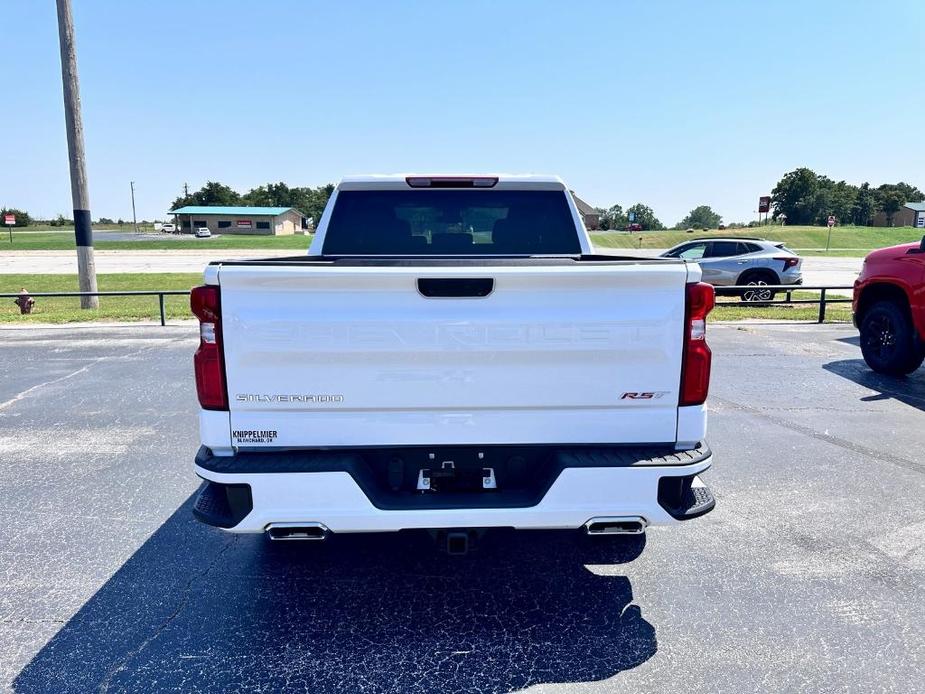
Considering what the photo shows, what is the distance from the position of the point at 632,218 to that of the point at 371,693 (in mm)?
147021

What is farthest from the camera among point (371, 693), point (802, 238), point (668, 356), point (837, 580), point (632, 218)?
point (632, 218)

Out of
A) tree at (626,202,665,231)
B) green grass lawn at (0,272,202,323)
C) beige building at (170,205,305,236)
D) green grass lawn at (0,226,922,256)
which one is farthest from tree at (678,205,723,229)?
green grass lawn at (0,272,202,323)

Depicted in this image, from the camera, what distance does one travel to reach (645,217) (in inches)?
5758

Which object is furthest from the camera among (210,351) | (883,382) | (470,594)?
(883,382)

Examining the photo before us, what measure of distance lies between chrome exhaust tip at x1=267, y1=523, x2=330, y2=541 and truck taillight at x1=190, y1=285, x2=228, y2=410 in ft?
1.85

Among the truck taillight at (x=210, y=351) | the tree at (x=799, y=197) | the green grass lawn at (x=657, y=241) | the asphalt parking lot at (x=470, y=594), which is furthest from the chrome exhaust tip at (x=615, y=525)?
the tree at (x=799, y=197)

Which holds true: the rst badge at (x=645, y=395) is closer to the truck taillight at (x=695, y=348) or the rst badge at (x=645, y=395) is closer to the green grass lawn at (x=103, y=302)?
the truck taillight at (x=695, y=348)

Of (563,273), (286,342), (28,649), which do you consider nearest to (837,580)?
(563,273)

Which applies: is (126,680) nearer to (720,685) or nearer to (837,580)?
(720,685)

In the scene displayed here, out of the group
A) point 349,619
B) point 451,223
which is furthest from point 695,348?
point 451,223

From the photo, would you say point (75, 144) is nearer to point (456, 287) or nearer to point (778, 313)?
point (456, 287)

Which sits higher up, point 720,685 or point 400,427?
point 400,427

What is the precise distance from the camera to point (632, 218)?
141500 mm

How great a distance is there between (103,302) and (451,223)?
690 inches
